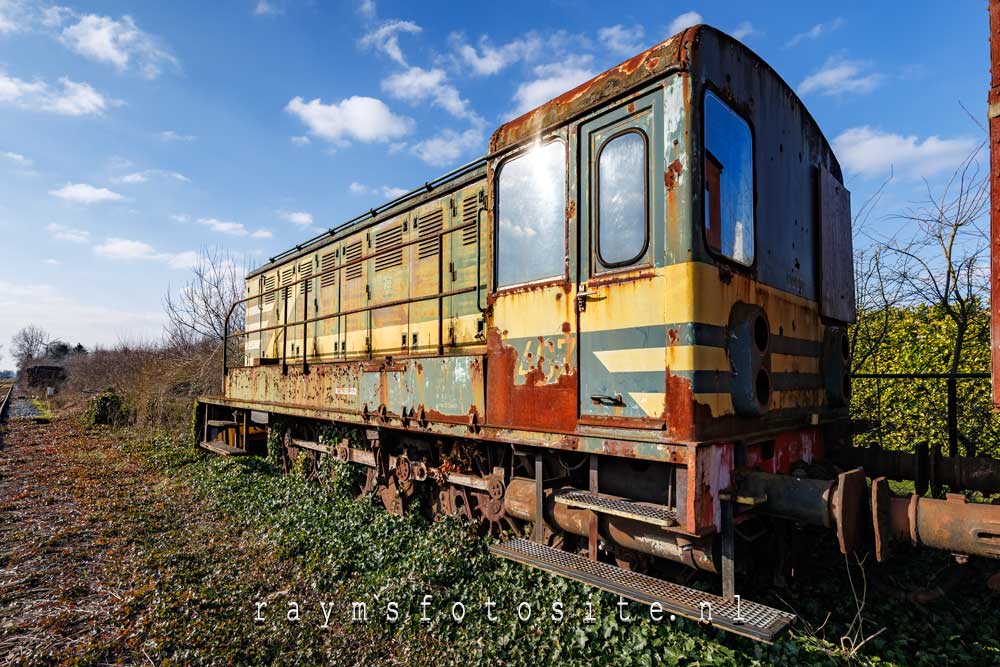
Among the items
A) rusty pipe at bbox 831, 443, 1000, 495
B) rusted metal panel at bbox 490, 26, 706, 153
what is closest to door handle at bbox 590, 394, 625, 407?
rusted metal panel at bbox 490, 26, 706, 153

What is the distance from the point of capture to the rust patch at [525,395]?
3.68m

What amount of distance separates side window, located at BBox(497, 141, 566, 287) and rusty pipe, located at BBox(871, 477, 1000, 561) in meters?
2.37

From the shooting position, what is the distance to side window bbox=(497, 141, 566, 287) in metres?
3.90

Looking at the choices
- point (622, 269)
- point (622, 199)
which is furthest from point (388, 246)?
point (622, 269)

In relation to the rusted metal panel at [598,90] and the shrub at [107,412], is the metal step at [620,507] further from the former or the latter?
the shrub at [107,412]

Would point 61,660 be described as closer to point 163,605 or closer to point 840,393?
point 163,605

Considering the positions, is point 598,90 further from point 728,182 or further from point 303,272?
point 303,272

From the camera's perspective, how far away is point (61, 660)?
3.81 metres

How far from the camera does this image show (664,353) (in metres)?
3.16

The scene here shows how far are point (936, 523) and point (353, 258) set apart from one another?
24.2 ft

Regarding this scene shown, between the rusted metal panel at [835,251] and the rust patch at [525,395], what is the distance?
262cm

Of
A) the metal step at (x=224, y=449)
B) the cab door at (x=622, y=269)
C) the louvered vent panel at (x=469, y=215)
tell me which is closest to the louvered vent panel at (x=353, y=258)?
the louvered vent panel at (x=469, y=215)

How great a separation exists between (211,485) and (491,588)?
6.18m

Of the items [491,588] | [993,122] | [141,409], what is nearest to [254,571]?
[491,588]
